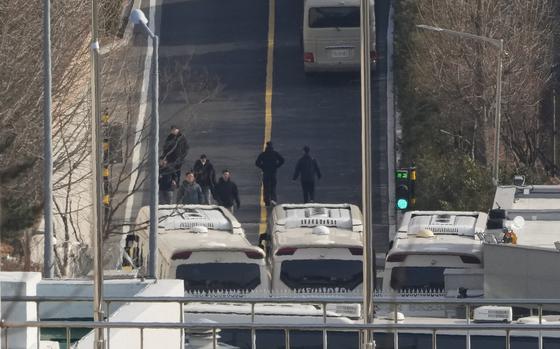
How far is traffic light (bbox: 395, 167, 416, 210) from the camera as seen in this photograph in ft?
103

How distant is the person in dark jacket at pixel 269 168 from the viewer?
125ft

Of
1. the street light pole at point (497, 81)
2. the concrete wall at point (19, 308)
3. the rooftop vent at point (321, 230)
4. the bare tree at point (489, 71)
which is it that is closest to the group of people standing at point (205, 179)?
the bare tree at point (489, 71)

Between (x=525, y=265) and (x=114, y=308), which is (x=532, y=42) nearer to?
(x=525, y=265)

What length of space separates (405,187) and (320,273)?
8.04 metres

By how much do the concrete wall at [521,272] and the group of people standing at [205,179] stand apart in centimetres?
1360

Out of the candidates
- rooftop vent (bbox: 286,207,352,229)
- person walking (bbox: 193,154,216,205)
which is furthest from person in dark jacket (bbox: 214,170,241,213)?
rooftop vent (bbox: 286,207,352,229)

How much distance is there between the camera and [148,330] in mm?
13312

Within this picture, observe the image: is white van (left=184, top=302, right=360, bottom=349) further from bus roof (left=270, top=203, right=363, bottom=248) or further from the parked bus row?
bus roof (left=270, top=203, right=363, bottom=248)

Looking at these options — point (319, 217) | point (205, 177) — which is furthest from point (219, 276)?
point (205, 177)

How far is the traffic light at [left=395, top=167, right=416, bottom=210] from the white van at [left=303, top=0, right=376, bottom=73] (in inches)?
668

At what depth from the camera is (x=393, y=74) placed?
47469 millimetres

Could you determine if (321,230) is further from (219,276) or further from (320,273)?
(219,276)

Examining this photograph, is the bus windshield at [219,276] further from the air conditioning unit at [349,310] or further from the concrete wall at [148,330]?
the concrete wall at [148,330]

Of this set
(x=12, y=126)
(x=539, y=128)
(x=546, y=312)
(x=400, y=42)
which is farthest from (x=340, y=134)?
(x=546, y=312)
